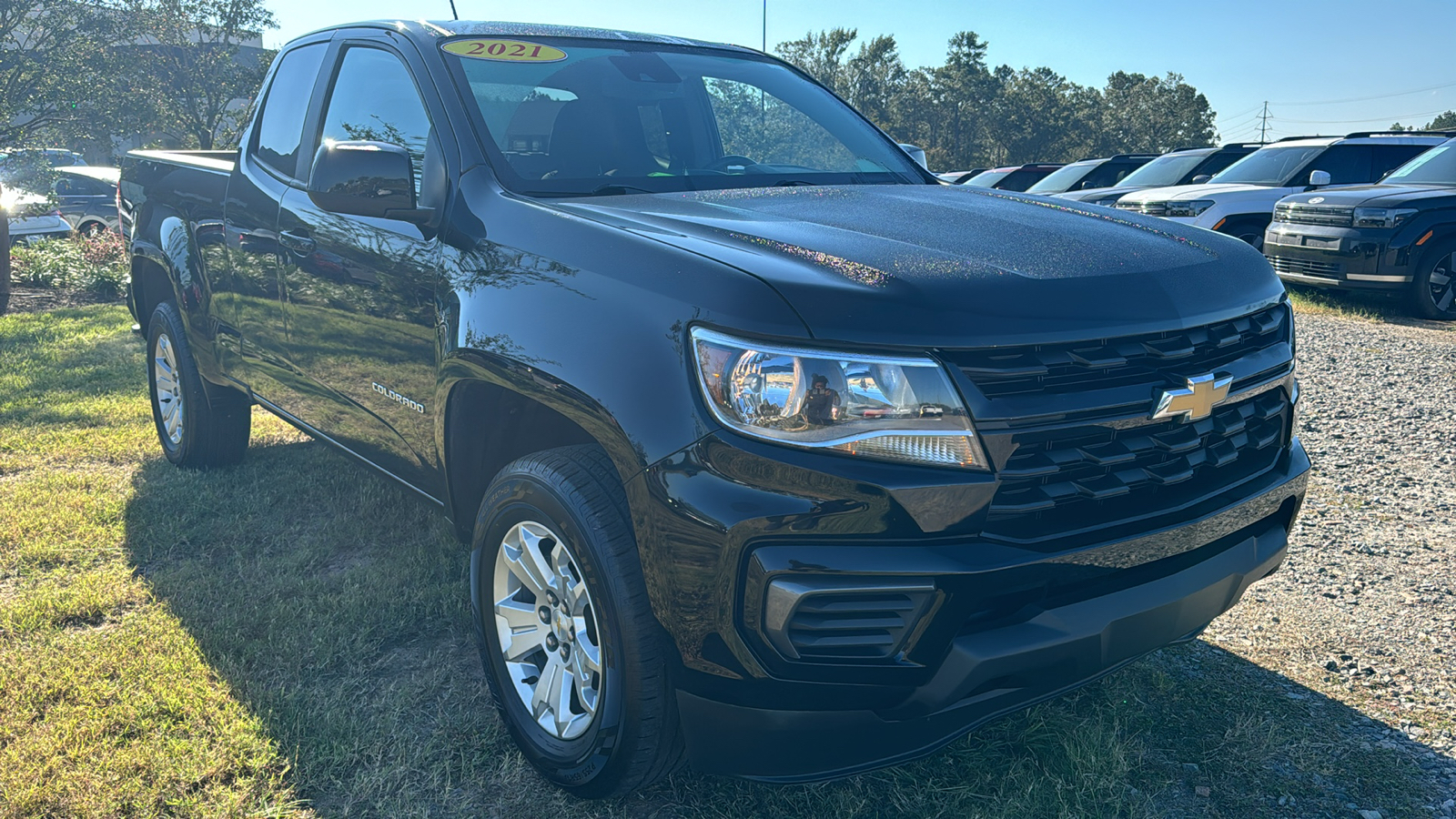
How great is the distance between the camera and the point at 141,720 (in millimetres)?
2727

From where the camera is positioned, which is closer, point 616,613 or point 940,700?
point 940,700

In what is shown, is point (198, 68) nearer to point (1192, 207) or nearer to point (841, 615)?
point (1192, 207)

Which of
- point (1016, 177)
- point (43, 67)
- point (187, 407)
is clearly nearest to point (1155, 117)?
point (1016, 177)

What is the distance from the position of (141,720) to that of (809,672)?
1.95m

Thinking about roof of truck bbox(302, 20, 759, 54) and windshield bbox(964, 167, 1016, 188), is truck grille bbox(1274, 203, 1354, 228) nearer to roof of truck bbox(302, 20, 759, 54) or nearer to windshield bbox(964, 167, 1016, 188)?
Answer: roof of truck bbox(302, 20, 759, 54)

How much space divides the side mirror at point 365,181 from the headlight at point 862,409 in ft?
4.48

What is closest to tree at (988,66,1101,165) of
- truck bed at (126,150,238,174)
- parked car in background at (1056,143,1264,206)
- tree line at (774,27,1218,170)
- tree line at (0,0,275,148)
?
tree line at (774,27,1218,170)

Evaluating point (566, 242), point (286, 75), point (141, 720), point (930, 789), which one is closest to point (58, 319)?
point (286, 75)

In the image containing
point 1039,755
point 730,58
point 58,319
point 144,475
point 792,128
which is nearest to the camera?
point 1039,755

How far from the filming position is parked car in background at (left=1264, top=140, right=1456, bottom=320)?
8609mm

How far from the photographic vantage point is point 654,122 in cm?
323

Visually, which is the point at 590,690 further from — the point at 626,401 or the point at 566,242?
the point at 566,242

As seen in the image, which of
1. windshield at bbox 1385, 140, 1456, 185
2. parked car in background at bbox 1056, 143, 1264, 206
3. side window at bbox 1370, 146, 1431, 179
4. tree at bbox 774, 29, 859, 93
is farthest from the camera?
tree at bbox 774, 29, 859, 93

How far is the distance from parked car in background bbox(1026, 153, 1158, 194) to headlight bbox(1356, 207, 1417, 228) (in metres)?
7.94
